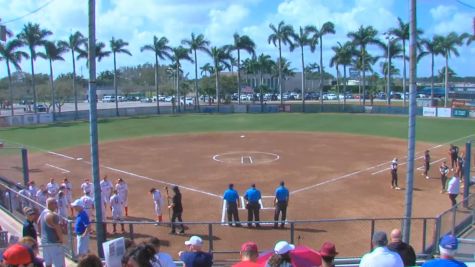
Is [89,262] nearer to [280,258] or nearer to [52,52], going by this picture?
[280,258]

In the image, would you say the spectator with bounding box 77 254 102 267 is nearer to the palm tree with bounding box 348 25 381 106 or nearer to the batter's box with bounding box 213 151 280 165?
the batter's box with bounding box 213 151 280 165

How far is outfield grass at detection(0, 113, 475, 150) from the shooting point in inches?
1841

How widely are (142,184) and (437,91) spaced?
377 feet

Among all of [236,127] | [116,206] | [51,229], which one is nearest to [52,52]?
[236,127]

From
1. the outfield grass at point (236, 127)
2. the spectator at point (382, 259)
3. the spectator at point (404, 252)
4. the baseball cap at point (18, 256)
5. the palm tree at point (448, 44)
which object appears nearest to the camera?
the spectator at point (382, 259)

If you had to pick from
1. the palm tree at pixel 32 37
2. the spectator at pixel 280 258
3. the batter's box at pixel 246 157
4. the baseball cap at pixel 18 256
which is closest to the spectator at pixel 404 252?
the spectator at pixel 280 258

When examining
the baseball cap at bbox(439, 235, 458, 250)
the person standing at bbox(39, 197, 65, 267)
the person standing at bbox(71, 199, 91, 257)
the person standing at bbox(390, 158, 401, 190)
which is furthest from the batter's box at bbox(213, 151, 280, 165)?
the baseball cap at bbox(439, 235, 458, 250)

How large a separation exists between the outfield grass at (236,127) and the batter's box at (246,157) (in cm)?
1578

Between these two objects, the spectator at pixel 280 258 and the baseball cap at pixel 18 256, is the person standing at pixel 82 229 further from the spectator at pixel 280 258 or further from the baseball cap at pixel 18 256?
the spectator at pixel 280 258

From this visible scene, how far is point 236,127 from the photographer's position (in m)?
56.1

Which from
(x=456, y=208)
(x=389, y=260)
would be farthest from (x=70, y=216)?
(x=389, y=260)

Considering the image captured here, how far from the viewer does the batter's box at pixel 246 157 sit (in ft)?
110

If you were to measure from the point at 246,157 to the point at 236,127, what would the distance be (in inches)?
833

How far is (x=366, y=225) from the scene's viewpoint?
18.5 m
